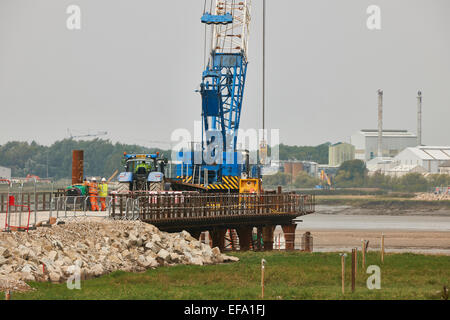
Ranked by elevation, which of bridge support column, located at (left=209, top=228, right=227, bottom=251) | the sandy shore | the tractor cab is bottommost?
the sandy shore

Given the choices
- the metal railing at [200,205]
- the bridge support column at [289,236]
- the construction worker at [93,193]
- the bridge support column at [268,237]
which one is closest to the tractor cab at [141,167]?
the metal railing at [200,205]

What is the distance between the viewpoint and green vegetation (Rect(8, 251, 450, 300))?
26234mm

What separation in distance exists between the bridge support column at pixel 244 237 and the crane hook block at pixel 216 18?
733 inches

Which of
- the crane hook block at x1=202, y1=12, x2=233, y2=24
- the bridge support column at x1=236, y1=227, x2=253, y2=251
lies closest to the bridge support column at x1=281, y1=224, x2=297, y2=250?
the bridge support column at x1=236, y1=227, x2=253, y2=251

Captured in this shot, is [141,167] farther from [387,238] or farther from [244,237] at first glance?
[387,238]

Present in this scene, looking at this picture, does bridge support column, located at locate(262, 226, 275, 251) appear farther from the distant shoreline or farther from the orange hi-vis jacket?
the distant shoreline

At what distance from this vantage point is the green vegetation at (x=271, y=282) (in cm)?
2623

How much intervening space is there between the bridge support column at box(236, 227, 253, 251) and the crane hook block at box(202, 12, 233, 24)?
18626mm

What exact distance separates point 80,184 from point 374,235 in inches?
1511

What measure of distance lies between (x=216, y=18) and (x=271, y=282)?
3620 centimetres

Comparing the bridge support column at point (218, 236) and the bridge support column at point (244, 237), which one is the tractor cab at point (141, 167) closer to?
the bridge support column at point (218, 236)

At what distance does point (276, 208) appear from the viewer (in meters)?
54.2

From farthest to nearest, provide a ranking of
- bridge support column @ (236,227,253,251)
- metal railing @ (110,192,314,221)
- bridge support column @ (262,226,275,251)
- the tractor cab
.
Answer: bridge support column @ (262,226,275,251) < bridge support column @ (236,227,253,251) < the tractor cab < metal railing @ (110,192,314,221)
